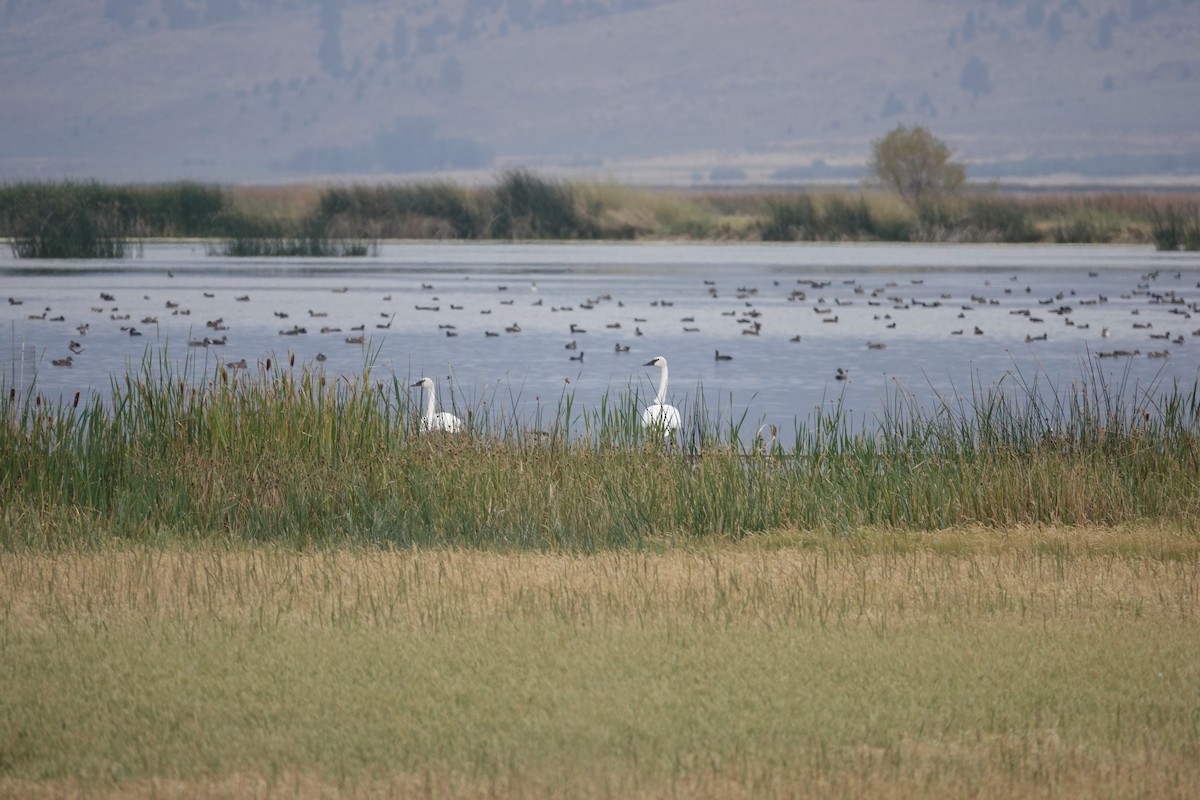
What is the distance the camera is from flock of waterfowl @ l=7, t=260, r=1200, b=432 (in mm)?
23250

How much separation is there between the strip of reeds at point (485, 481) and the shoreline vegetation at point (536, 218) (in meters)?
34.2

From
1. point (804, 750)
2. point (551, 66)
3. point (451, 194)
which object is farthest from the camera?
point (551, 66)

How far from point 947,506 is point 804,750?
5.03 metres

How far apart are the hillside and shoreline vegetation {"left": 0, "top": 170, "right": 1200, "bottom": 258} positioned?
313 feet

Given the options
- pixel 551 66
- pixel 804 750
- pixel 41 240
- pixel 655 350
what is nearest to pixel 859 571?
pixel 804 750

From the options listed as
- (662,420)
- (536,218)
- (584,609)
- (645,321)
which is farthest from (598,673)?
(536,218)

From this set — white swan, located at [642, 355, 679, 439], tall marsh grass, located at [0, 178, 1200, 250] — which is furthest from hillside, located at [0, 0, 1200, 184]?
white swan, located at [642, 355, 679, 439]

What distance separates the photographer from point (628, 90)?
170 metres

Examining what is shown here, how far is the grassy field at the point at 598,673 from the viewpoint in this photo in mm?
5727

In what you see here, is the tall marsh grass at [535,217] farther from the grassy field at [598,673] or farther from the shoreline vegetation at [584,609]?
A: the grassy field at [598,673]

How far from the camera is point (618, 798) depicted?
216 inches

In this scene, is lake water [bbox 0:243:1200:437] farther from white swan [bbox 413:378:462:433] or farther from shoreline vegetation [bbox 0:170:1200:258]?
shoreline vegetation [bbox 0:170:1200:258]

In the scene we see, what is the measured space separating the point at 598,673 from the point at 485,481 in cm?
382

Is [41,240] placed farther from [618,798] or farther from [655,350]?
[618,798]
